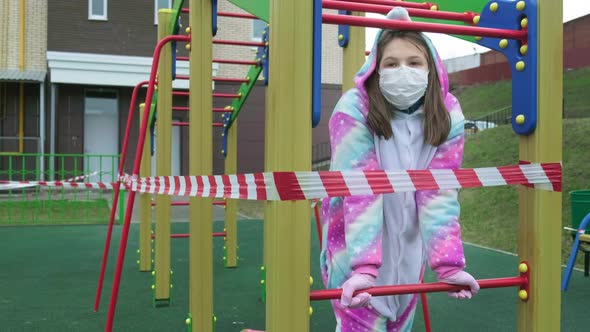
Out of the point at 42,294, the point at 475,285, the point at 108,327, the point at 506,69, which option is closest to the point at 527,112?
the point at 475,285

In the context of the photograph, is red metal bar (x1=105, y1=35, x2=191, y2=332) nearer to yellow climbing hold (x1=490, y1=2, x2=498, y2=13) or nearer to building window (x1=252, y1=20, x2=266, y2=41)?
yellow climbing hold (x1=490, y1=2, x2=498, y2=13)

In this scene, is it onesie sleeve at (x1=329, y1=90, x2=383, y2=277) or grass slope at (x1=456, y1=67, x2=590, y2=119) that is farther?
grass slope at (x1=456, y1=67, x2=590, y2=119)

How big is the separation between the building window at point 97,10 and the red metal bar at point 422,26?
49.6 ft

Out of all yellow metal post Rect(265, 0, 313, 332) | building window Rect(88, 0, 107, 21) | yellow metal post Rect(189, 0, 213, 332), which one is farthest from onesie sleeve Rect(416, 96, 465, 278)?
building window Rect(88, 0, 107, 21)

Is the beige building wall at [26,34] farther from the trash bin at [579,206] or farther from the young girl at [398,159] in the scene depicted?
the young girl at [398,159]

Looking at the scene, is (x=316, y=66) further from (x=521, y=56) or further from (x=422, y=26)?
(x=521, y=56)

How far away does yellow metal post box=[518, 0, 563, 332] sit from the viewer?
2.02m

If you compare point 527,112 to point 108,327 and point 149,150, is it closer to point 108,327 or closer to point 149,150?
point 108,327

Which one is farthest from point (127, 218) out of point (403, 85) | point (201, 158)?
point (403, 85)

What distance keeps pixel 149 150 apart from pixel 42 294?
2.04 m

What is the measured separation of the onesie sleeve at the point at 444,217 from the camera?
6.39 ft

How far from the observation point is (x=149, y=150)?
6598mm

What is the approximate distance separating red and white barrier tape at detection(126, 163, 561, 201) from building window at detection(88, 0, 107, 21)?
14.7m

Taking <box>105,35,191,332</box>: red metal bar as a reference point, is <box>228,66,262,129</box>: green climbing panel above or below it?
above
